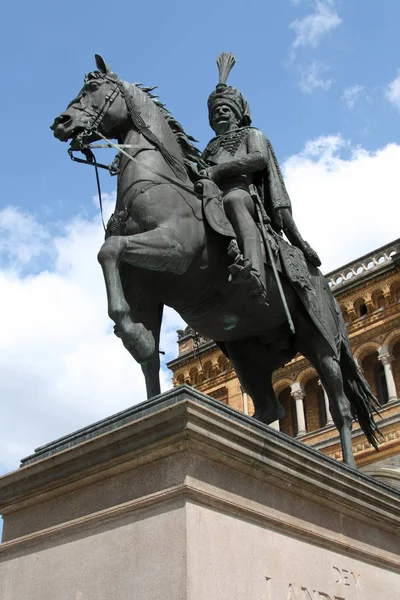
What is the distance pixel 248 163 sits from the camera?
662 centimetres

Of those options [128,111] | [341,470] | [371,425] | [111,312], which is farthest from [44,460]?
[371,425]

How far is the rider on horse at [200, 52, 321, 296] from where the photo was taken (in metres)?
6.17

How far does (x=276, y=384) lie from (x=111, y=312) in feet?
78.1

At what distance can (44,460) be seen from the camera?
4.42 metres

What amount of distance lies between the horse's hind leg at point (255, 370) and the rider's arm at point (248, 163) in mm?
1519

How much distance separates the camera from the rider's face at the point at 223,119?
7.22 metres

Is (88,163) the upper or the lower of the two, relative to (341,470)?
upper

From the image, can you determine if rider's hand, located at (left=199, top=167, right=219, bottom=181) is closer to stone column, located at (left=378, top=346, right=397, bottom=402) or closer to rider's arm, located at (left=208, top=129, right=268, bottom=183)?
rider's arm, located at (left=208, top=129, right=268, bottom=183)

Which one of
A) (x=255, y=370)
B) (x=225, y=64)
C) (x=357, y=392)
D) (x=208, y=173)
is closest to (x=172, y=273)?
(x=208, y=173)

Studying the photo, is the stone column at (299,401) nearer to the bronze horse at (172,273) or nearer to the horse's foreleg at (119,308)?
the bronze horse at (172,273)

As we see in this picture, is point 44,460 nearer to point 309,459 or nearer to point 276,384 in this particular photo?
point 309,459

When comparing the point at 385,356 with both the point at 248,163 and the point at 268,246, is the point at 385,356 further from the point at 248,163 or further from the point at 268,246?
the point at 268,246

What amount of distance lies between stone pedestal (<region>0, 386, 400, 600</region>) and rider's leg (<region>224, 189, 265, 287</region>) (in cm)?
171

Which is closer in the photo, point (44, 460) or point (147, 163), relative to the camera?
point (44, 460)
